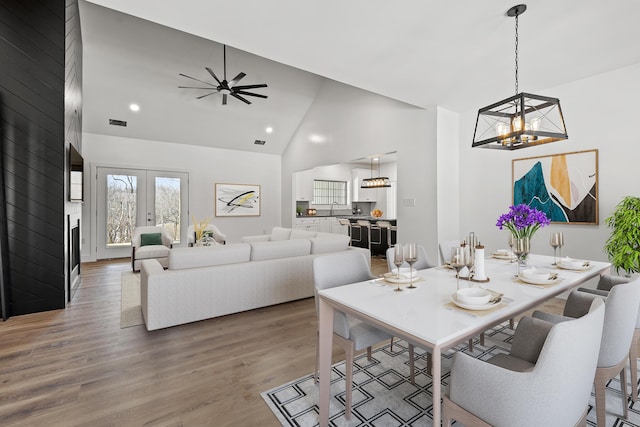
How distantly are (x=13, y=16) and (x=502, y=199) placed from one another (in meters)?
6.31

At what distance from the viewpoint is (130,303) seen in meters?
3.75

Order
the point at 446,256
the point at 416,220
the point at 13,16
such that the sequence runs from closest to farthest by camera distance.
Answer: the point at 446,256
the point at 13,16
the point at 416,220

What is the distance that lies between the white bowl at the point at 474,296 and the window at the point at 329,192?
772 centimetres

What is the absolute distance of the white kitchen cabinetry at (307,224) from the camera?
8656 mm

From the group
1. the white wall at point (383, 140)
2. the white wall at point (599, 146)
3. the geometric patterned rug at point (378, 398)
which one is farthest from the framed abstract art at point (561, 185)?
the geometric patterned rug at point (378, 398)

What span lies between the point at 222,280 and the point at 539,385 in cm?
288

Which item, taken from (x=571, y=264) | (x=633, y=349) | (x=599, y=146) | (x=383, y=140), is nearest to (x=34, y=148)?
(x=383, y=140)

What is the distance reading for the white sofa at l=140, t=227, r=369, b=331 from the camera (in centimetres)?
300

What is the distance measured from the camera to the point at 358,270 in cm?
236

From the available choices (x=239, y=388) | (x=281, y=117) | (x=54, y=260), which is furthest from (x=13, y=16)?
(x=281, y=117)

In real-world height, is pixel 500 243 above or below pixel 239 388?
above

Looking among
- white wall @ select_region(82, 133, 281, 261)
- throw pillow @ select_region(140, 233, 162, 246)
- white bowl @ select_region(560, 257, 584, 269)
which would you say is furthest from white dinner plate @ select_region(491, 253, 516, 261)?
white wall @ select_region(82, 133, 281, 261)

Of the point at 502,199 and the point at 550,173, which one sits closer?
the point at 550,173

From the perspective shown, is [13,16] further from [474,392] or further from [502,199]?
[502,199]
